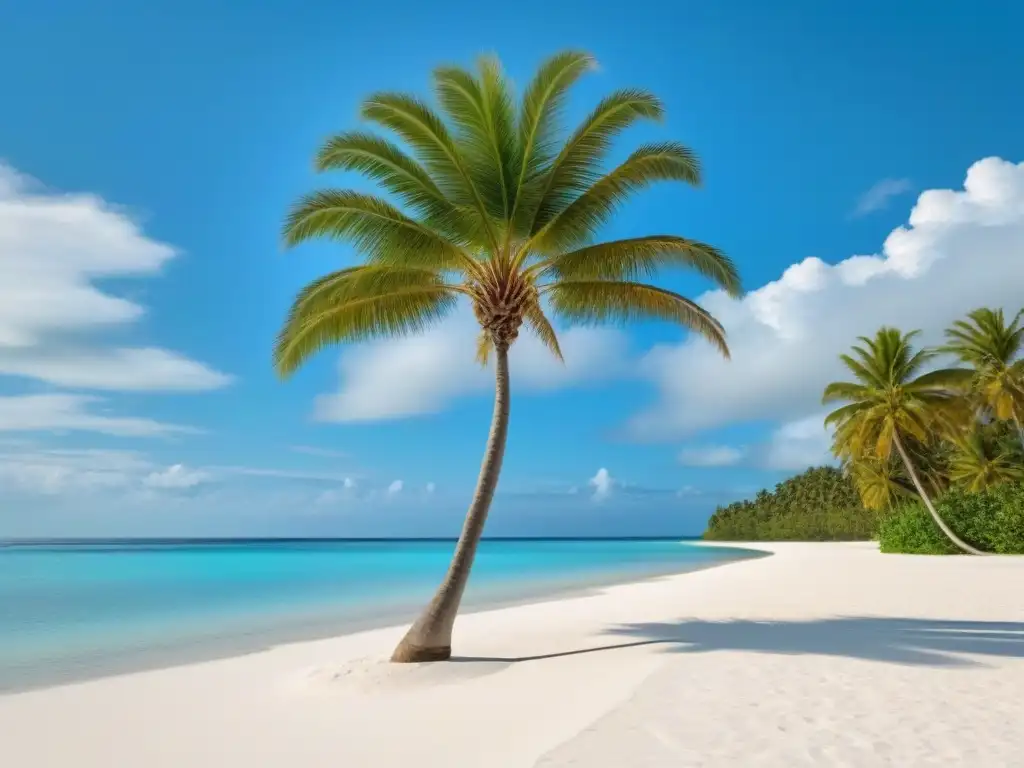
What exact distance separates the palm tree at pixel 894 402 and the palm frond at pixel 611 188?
73.5 ft

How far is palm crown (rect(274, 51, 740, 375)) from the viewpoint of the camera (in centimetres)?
896

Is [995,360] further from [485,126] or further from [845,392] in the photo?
[485,126]

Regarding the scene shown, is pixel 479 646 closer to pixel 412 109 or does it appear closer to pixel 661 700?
pixel 661 700

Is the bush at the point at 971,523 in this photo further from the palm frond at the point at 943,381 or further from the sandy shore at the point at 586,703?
the sandy shore at the point at 586,703

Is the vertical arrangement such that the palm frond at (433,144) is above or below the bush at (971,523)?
above

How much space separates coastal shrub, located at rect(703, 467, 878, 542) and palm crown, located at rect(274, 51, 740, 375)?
180 feet

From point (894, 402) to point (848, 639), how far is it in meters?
22.7

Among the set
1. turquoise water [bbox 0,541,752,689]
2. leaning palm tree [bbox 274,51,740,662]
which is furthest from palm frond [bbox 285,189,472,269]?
turquoise water [bbox 0,541,752,689]

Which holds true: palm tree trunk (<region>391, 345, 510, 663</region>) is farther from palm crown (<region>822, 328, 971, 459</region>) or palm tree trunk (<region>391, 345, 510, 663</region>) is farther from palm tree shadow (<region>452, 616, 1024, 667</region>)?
palm crown (<region>822, 328, 971, 459</region>)

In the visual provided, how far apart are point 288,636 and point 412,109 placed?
8.25 m

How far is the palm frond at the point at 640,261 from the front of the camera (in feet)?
30.7

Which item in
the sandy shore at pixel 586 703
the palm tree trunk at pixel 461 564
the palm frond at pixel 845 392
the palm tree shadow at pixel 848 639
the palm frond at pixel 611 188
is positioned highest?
the palm frond at pixel 845 392

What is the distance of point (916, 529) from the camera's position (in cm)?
3019

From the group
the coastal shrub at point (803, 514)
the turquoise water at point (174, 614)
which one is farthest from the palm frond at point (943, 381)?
the coastal shrub at point (803, 514)
